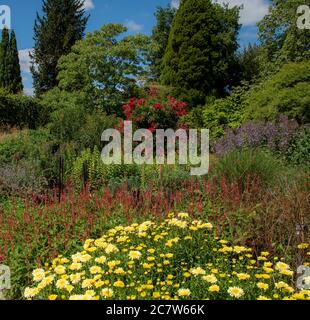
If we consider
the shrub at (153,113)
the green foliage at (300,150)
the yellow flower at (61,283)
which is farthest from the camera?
the shrub at (153,113)

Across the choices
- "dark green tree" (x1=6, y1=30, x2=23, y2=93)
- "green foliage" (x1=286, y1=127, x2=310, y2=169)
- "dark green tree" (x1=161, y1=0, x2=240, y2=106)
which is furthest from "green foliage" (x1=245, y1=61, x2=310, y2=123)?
"dark green tree" (x1=6, y1=30, x2=23, y2=93)

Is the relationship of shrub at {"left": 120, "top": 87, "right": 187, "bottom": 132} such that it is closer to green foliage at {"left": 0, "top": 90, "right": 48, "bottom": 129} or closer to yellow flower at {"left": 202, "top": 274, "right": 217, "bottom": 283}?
green foliage at {"left": 0, "top": 90, "right": 48, "bottom": 129}

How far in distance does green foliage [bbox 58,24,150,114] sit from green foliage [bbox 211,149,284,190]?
10289mm

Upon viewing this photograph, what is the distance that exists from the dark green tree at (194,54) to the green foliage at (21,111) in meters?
5.34

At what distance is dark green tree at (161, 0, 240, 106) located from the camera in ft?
54.5

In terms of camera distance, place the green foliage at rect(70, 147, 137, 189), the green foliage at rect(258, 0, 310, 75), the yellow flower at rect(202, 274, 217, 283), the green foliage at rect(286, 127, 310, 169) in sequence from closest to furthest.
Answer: the yellow flower at rect(202, 274, 217, 283), the green foliage at rect(70, 147, 137, 189), the green foliage at rect(286, 127, 310, 169), the green foliage at rect(258, 0, 310, 75)

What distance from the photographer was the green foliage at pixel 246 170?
20.7 feet

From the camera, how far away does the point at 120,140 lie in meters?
11.2

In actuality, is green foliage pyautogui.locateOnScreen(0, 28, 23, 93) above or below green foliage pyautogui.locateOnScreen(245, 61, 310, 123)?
above

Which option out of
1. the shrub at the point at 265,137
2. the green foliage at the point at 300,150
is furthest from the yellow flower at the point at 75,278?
the shrub at the point at 265,137

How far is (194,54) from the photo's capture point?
16922mm

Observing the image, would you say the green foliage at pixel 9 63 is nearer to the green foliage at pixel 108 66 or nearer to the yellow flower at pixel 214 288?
the green foliage at pixel 108 66

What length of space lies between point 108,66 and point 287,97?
8187 millimetres
